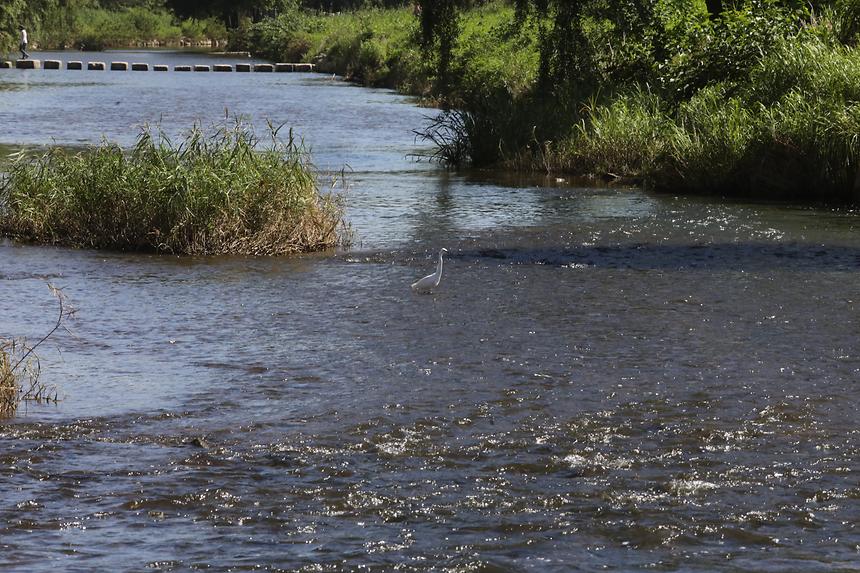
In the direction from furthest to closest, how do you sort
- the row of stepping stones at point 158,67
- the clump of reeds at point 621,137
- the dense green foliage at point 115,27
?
the dense green foliage at point 115,27 < the row of stepping stones at point 158,67 < the clump of reeds at point 621,137

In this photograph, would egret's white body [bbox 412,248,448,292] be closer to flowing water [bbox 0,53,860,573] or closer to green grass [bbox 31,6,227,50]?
flowing water [bbox 0,53,860,573]

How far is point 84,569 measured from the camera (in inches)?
258

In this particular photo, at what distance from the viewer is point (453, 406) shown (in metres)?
9.66

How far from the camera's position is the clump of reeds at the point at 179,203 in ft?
53.1

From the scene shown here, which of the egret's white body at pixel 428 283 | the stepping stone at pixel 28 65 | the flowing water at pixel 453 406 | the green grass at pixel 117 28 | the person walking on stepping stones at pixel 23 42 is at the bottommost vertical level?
the flowing water at pixel 453 406

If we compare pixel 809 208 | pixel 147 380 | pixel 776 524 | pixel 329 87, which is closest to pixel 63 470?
pixel 147 380

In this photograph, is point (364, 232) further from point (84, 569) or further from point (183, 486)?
point (84, 569)

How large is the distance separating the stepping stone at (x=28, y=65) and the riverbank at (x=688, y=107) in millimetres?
42908

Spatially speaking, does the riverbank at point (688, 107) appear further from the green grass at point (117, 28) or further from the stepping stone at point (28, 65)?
the green grass at point (117, 28)

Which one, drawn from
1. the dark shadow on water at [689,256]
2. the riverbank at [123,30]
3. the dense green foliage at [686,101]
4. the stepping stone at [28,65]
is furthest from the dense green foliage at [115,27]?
the dark shadow on water at [689,256]

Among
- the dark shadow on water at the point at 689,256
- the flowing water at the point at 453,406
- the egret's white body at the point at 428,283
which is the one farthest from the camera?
the dark shadow on water at the point at 689,256

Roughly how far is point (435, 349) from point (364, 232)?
6.97 metres

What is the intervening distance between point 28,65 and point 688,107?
5340 centimetres

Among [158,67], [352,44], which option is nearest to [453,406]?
[352,44]
